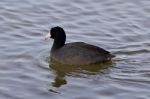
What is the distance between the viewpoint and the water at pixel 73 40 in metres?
12.1

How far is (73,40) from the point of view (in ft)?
49.5

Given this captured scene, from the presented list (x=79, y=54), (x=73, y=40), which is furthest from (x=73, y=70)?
(x=73, y=40)

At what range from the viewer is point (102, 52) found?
44.8 feet

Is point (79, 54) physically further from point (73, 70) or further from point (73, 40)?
point (73, 40)

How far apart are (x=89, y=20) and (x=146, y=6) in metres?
2.13

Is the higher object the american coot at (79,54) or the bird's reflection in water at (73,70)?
the american coot at (79,54)

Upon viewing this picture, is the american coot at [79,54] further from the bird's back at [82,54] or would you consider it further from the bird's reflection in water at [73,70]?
the bird's reflection in water at [73,70]

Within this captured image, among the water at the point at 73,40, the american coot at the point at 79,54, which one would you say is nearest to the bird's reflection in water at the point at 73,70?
the water at the point at 73,40

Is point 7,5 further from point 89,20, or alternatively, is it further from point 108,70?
point 108,70

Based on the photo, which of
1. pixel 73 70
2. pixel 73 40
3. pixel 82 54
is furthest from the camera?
pixel 73 40

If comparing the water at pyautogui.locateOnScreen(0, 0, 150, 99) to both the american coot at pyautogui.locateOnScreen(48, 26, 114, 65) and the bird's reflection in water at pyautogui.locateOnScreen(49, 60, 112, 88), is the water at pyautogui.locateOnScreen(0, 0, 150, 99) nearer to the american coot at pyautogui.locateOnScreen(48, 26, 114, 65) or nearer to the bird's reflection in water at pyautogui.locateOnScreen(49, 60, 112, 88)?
the bird's reflection in water at pyautogui.locateOnScreen(49, 60, 112, 88)

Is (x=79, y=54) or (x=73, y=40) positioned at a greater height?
(x=73, y=40)

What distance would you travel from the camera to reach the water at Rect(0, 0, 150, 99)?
12.1m

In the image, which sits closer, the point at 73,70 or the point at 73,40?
the point at 73,70
